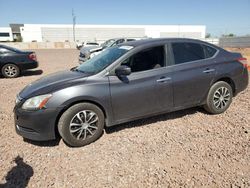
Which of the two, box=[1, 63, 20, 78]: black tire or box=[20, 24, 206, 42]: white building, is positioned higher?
box=[20, 24, 206, 42]: white building

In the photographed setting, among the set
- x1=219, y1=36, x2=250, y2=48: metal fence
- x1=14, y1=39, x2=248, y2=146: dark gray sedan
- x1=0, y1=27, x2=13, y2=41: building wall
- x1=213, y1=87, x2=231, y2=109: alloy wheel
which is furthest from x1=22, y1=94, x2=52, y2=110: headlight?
x1=0, y1=27, x2=13, y2=41: building wall

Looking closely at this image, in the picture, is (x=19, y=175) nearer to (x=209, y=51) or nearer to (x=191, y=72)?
(x=191, y=72)

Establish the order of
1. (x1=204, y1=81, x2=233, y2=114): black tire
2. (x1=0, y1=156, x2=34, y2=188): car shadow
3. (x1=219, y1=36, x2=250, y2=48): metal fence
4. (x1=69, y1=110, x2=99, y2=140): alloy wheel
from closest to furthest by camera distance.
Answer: (x1=0, y1=156, x2=34, y2=188): car shadow, (x1=69, y1=110, x2=99, y2=140): alloy wheel, (x1=204, y1=81, x2=233, y2=114): black tire, (x1=219, y1=36, x2=250, y2=48): metal fence

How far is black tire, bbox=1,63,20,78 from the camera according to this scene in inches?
330

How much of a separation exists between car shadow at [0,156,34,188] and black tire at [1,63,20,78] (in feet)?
22.6

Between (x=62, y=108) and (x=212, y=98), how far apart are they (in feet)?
9.63

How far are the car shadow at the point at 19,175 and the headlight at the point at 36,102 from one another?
2.61 feet

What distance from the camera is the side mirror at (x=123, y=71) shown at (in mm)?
3048

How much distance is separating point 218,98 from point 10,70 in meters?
8.35

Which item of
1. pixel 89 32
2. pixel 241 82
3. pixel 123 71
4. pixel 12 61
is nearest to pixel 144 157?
pixel 123 71

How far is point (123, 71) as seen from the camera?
3.05m

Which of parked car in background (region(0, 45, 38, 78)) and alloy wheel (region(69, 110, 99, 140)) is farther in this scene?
parked car in background (region(0, 45, 38, 78))

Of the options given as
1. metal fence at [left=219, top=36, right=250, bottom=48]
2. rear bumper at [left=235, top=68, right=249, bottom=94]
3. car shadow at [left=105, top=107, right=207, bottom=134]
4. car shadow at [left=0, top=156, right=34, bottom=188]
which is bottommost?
car shadow at [left=0, top=156, right=34, bottom=188]

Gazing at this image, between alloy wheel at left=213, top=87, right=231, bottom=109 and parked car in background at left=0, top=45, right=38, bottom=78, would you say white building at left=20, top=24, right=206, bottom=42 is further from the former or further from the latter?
alloy wheel at left=213, top=87, right=231, bottom=109
